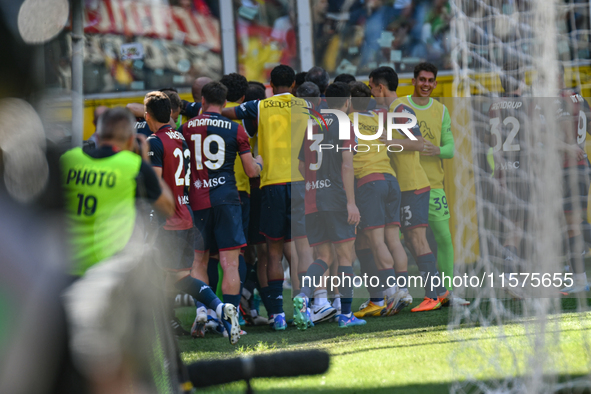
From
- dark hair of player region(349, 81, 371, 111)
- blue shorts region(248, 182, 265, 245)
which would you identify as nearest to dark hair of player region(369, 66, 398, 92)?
dark hair of player region(349, 81, 371, 111)

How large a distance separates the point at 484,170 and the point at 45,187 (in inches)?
115

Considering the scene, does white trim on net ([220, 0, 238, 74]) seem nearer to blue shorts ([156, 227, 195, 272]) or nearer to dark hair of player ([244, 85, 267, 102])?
dark hair of player ([244, 85, 267, 102])

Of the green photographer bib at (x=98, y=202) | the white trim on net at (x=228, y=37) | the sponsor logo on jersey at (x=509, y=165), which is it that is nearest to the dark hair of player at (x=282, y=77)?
the sponsor logo on jersey at (x=509, y=165)

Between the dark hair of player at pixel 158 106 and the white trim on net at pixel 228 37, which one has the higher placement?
the white trim on net at pixel 228 37

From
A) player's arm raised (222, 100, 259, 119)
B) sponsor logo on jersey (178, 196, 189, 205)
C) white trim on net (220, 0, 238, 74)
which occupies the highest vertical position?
white trim on net (220, 0, 238, 74)

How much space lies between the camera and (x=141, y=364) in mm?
954

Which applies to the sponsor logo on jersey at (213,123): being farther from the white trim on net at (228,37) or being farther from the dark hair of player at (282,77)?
the white trim on net at (228,37)

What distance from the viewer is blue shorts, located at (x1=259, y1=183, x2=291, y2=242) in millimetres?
4500

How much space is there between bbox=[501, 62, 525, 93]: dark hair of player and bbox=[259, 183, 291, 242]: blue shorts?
1980 millimetres

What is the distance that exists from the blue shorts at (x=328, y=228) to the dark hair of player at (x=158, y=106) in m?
1.34

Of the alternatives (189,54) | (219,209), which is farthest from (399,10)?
(219,209)

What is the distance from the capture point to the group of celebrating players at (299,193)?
4285 millimetres

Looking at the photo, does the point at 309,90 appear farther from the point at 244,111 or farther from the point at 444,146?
the point at 444,146

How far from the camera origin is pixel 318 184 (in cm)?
459
